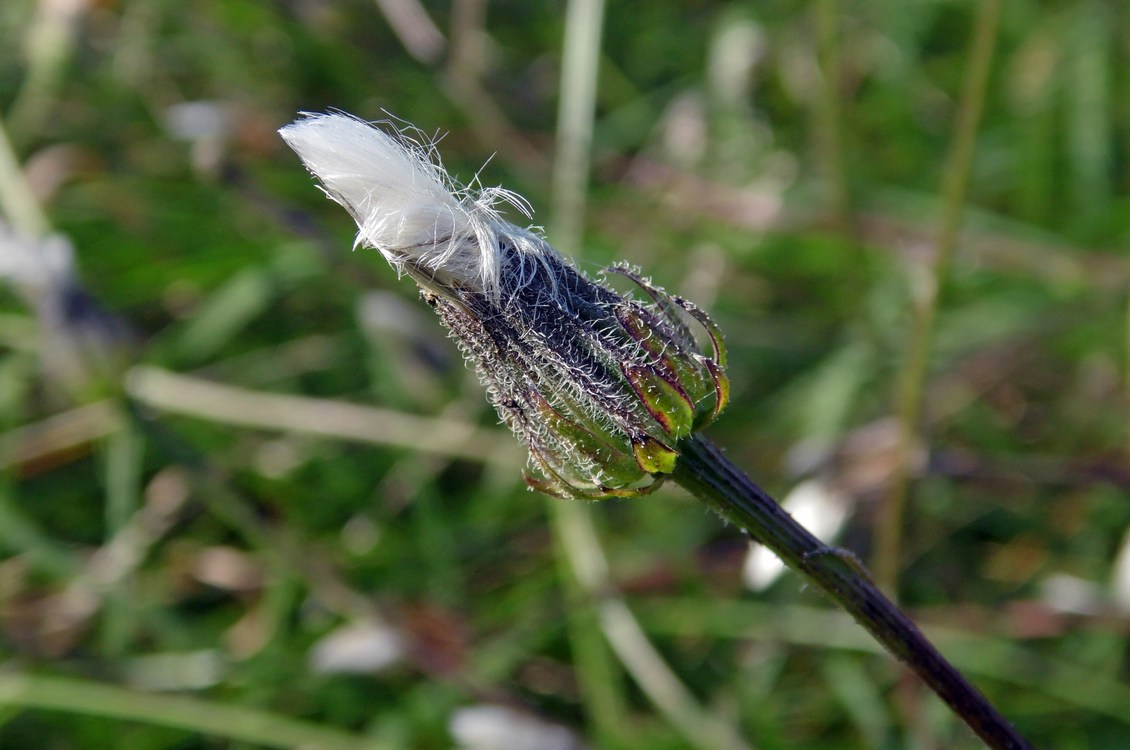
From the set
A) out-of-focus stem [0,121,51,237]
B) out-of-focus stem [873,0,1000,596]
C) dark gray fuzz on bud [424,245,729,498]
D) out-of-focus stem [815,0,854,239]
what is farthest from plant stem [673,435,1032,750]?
out-of-focus stem [0,121,51,237]

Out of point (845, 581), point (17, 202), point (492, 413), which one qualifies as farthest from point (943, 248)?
point (17, 202)

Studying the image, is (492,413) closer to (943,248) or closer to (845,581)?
(943,248)

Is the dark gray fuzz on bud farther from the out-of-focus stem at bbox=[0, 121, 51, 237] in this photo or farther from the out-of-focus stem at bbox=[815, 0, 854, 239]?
the out-of-focus stem at bbox=[0, 121, 51, 237]

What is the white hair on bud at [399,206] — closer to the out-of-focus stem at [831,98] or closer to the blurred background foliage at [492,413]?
the blurred background foliage at [492,413]

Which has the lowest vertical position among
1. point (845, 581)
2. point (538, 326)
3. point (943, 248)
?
point (845, 581)

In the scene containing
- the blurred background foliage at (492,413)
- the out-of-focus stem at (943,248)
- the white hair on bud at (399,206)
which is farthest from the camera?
the blurred background foliage at (492,413)

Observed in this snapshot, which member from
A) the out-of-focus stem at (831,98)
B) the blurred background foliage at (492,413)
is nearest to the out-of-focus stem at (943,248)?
the blurred background foliage at (492,413)
